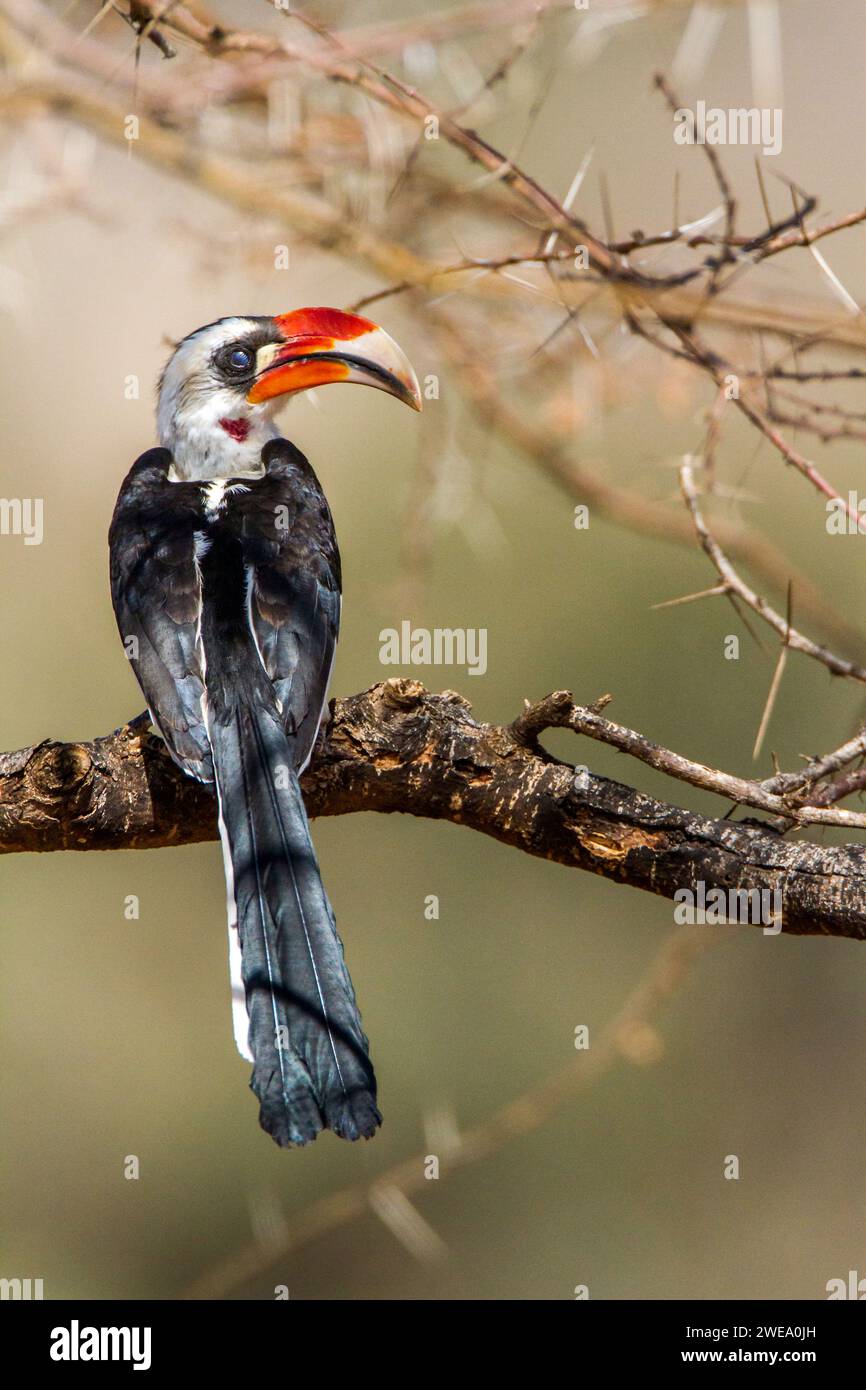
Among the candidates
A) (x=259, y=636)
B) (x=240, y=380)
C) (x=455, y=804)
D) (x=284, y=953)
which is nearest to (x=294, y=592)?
(x=259, y=636)

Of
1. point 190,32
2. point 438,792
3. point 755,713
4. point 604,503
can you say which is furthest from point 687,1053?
point 190,32

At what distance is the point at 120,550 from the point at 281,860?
100 centimetres

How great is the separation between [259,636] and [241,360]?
121cm

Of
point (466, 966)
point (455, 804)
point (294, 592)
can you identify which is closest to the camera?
point (455, 804)

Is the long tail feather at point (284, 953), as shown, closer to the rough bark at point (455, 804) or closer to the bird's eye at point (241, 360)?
the rough bark at point (455, 804)

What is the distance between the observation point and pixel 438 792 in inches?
106

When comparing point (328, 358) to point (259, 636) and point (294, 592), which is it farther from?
point (259, 636)

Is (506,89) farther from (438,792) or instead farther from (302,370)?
(438,792)

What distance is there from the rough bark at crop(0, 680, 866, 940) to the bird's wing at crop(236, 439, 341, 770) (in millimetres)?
85

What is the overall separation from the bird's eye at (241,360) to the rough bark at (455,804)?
4.37 feet

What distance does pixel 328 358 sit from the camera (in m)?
3.65

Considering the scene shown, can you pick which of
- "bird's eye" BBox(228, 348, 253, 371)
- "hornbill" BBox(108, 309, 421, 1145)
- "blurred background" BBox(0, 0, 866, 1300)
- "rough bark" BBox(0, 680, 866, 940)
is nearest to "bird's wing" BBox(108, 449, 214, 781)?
"hornbill" BBox(108, 309, 421, 1145)

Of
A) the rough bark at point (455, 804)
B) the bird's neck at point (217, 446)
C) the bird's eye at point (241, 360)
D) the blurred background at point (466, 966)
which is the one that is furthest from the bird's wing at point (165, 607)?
the blurred background at point (466, 966)

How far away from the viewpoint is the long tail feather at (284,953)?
2.27 m
